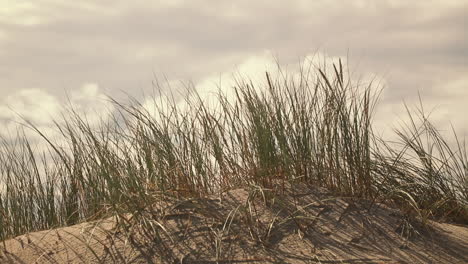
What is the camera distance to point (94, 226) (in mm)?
3107

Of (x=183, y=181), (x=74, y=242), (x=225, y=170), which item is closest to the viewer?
(x=74, y=242)

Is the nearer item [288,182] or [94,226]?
[94,226]

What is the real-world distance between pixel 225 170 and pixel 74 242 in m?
1.08

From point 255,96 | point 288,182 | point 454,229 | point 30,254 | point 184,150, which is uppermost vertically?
point 255,96

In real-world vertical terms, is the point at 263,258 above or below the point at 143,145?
below

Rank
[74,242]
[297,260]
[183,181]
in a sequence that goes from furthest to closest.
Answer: [183,181] → [74,242] → [297,260]

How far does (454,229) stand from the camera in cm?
356

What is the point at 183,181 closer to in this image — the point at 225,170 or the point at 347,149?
the point at 225,170

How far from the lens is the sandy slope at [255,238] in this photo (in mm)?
2924

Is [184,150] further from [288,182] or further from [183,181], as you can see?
[288,182]

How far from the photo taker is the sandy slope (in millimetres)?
2924

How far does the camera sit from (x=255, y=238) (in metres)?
2.98

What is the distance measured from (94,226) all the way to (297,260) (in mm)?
1140

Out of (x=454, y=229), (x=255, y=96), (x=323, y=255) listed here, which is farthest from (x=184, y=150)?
(x=454, y=229)
